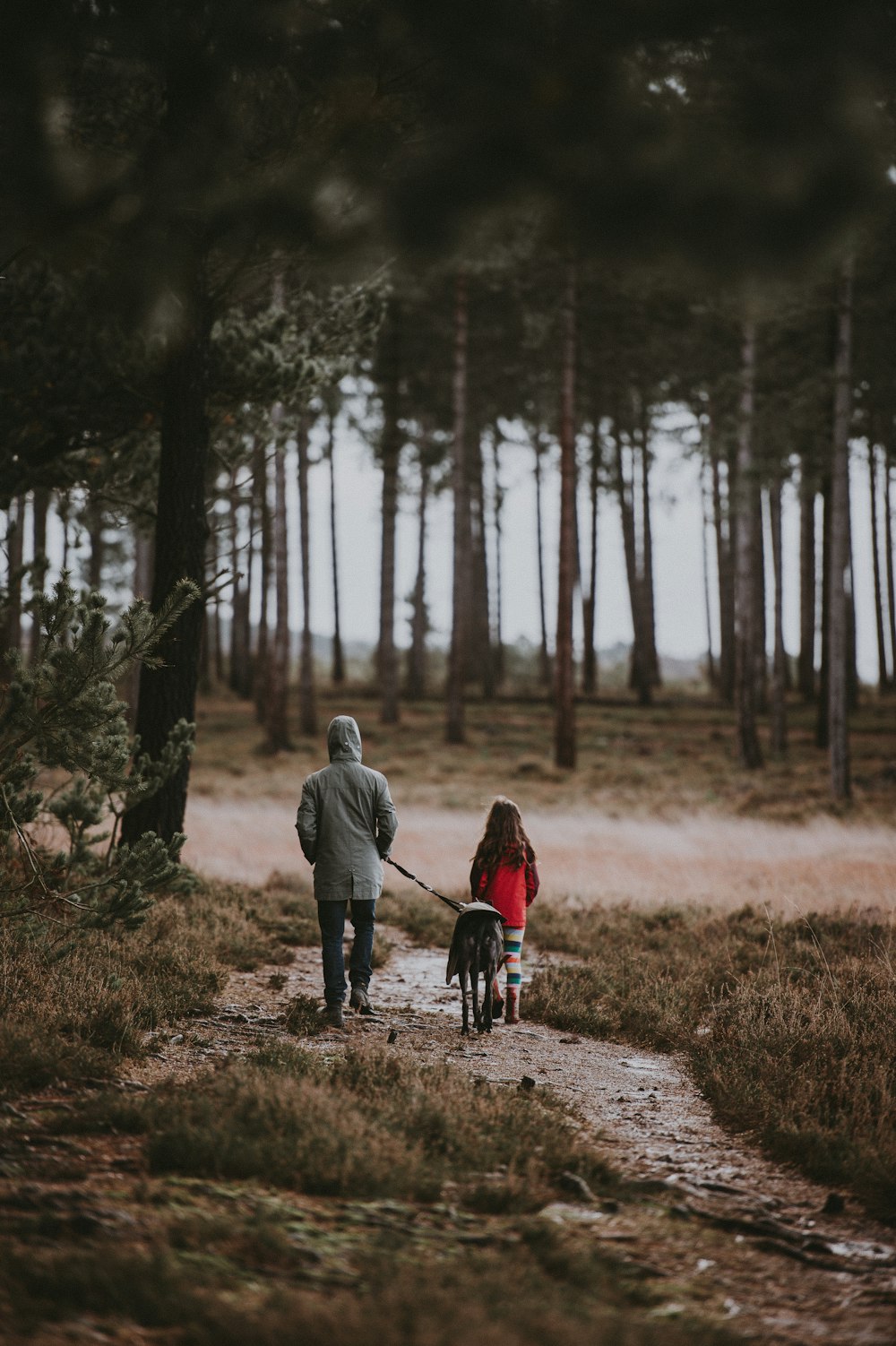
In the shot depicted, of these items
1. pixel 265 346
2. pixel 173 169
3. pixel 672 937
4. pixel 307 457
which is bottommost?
pixel 672 937

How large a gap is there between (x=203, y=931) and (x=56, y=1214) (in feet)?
16.5

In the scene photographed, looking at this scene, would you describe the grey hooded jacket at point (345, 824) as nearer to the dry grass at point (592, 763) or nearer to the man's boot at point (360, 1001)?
the man's boot at point (360, 1001)

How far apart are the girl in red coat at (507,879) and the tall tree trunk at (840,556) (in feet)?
42.8

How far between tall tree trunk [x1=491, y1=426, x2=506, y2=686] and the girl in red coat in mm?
28663

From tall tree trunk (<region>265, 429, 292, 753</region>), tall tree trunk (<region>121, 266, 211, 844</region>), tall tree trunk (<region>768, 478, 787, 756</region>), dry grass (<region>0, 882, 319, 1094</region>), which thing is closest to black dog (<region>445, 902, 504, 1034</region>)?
dry grass (<region>0, 882, 319, 1094</region>)

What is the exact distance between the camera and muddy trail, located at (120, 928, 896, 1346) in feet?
11.0

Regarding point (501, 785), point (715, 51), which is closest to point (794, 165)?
point (715, 51)

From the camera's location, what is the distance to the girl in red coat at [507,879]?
7082mm

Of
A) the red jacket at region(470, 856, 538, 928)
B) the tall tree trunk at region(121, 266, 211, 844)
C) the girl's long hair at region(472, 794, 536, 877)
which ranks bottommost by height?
Answer: the red jacket at region(470, 856, 538, 928)

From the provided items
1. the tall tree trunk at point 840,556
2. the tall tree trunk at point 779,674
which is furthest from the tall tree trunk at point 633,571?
the tall tree trunk at point 840,556

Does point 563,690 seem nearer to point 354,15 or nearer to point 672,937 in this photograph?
point 672,937

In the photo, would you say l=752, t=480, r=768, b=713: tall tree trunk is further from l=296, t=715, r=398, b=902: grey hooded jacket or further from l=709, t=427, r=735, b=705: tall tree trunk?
l=296, t=715, r=398, b=902: grey hooded jacket

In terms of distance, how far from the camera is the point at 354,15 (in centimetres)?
464

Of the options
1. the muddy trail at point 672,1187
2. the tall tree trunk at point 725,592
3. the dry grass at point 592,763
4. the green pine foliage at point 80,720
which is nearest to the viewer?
the muddy trail at point 672,1187
